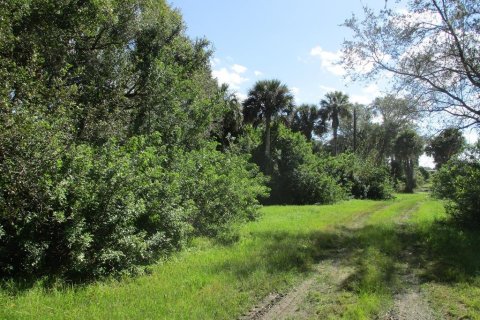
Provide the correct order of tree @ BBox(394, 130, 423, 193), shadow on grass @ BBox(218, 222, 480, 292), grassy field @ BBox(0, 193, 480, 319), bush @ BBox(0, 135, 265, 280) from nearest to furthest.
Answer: grassy field @ BBox(0, 193, 480, 319)
bush @ BBox(0, 135, 265, 280)
shadow on grass @ BBox(218, 222, 480, 292)
tree @ BBox(394, 130, 423, 193)

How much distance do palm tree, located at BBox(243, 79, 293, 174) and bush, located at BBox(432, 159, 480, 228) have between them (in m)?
22.0

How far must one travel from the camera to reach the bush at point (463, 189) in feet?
47.4

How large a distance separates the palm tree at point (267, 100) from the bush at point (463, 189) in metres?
22.0

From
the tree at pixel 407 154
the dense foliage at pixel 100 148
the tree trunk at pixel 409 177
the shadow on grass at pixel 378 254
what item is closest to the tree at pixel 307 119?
the tree at pixel 407 154

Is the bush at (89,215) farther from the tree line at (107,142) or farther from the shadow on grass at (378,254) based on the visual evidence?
the shadow on grass at (378,254)

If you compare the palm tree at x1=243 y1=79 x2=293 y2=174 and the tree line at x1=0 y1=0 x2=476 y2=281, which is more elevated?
the palm tree at x1=243 y1=79 x2=293 y2=174

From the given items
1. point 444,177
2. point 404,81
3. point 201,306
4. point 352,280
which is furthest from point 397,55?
point 201,306

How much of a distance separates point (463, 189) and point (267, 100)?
2480 cm

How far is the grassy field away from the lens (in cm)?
626

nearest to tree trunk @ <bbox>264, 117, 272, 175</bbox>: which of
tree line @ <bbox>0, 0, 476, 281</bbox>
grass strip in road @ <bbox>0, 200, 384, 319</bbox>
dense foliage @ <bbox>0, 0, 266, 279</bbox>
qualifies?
tree line @ <bbox>0, 0, 476, 281</bbox>

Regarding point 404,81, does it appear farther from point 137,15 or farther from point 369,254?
point 137,15

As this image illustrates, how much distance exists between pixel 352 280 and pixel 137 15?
14682mm

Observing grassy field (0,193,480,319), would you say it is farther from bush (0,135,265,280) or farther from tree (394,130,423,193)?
→ tree (394,130,423,193)

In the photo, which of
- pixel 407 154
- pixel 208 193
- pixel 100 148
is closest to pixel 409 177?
pixel 407 154
